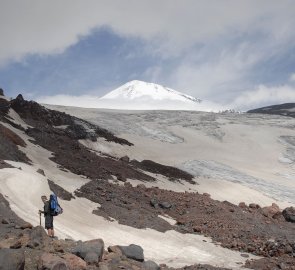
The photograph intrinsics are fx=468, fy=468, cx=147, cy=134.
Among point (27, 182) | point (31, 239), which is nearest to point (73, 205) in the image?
point (27, 182)

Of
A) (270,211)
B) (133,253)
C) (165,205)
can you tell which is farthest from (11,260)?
(270,211)

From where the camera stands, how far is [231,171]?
51500mm

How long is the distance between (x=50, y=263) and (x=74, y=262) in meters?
1.10

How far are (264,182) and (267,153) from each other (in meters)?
A: 19.8

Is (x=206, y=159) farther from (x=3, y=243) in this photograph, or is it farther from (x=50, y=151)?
(x=3, y=243)

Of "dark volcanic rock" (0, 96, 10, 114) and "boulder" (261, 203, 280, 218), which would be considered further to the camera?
"dark volcanic rock" (0, 96, 10, 114)

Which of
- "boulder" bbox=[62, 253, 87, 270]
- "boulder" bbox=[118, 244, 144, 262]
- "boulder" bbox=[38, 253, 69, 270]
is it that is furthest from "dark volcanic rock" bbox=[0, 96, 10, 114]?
"boulder" bbox=[38, 253, 69, 270]

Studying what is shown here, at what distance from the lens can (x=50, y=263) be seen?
1216 centimetres

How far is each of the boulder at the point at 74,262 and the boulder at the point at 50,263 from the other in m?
0.50

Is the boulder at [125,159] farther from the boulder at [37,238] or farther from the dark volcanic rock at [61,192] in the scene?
the boulder at [37,238]

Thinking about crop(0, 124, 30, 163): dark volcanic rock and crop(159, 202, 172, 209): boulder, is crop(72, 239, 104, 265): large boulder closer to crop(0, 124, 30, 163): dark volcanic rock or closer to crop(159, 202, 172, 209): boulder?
crop(159, 202, 172, 209): boulder

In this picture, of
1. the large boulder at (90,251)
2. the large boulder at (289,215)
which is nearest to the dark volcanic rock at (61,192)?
the large boulder at (90,251)

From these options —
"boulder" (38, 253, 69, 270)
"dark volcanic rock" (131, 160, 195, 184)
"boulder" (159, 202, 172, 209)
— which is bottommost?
"boulder" (38, 253, 69, 270)

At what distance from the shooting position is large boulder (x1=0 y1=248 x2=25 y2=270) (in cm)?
1137
